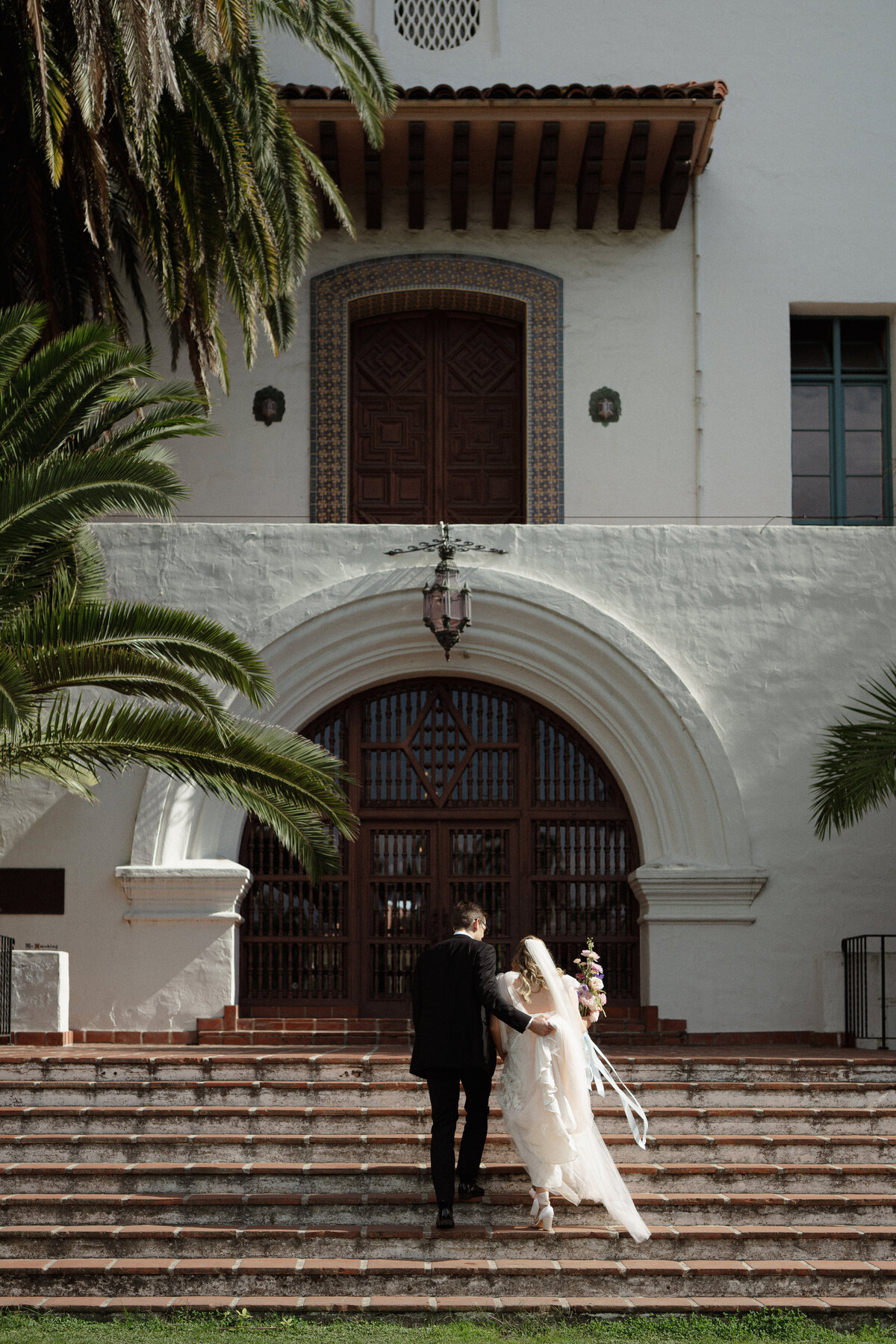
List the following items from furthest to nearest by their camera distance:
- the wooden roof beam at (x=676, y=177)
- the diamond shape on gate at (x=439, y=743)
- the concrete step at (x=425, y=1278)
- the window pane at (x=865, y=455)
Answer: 1. the window pane at (x=865, y=455)
2. the wooden roof beam at (x=676, y=177)
3. the diamond shape on gate at (x=439, y=743)
4. the concrete step at (x=425, y=1278)

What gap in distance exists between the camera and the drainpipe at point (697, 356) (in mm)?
15117

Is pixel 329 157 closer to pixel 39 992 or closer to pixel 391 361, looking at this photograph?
pixel 391 361

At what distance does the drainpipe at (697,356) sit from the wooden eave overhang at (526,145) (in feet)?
0.75

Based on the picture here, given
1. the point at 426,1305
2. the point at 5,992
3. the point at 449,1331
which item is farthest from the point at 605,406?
the point at 449,1331

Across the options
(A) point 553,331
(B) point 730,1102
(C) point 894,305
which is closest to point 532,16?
(A) point 553,331

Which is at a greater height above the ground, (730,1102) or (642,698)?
(642,698)

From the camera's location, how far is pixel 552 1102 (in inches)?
315

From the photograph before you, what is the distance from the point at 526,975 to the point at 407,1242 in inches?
59.3

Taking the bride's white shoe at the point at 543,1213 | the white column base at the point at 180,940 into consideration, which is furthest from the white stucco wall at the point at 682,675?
the bride's white shoe at the point at 543,1213

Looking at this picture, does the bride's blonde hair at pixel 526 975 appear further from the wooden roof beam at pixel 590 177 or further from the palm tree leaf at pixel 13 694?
the wooden roof beam at pixel 590 177

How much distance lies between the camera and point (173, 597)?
43.5 ft

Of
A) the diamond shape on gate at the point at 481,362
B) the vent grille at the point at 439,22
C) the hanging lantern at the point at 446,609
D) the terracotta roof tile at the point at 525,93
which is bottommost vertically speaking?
the hanging lantern at the point at 446,609

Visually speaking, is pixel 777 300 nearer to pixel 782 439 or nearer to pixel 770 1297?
pixel 782 439

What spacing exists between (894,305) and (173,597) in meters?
8.08
